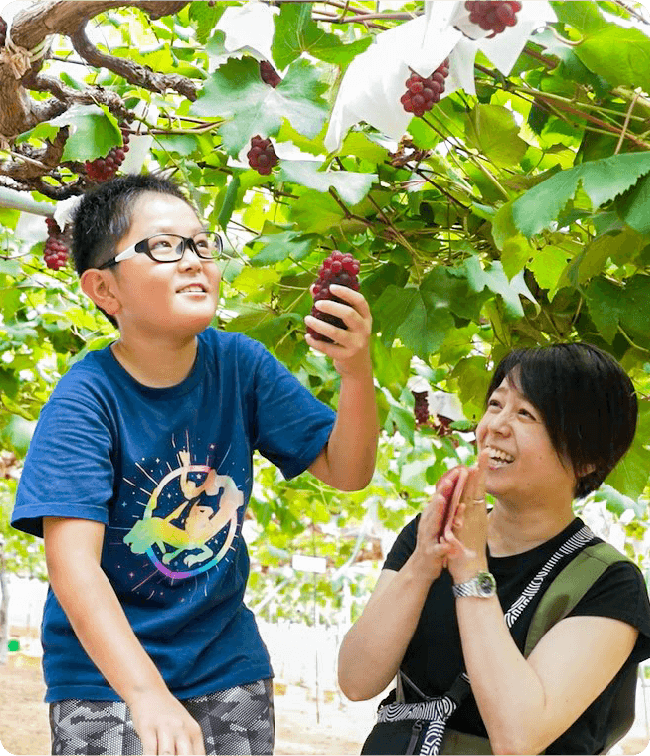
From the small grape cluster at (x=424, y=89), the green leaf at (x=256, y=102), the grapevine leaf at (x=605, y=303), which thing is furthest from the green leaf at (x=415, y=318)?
the small grape cluster at (x=424, y=89)

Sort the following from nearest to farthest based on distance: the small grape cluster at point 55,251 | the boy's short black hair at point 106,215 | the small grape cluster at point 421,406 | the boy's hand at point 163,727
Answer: the boy's hand at point 163,727 → the boy's short black hair at point 106,215 → the small grape cluster at point 55,251 → the small grape cluster at point 421,406

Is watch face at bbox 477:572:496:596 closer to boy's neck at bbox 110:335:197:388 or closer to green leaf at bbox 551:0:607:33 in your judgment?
boy's neck at bbox 110:335:197:388

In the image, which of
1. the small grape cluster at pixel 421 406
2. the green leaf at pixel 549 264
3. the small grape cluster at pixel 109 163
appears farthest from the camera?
the small grape cluster at pixel 421 406

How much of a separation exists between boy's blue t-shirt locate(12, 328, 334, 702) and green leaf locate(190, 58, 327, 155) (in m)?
0.39

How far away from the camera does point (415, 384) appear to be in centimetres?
304

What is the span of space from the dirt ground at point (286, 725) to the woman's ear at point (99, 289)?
6.47m

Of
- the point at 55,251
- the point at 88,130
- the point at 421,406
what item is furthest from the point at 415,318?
the point at 421,406

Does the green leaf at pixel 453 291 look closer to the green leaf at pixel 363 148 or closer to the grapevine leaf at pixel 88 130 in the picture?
the green leaf at pixel 363 148

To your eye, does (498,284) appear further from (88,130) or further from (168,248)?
(88,130)

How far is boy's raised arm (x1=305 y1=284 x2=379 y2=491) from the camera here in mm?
1224

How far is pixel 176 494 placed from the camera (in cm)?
138

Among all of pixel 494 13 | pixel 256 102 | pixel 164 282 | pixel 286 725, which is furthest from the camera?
pixel 286 725

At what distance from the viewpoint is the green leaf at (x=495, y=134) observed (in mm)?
1365

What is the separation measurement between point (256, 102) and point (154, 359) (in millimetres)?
407
